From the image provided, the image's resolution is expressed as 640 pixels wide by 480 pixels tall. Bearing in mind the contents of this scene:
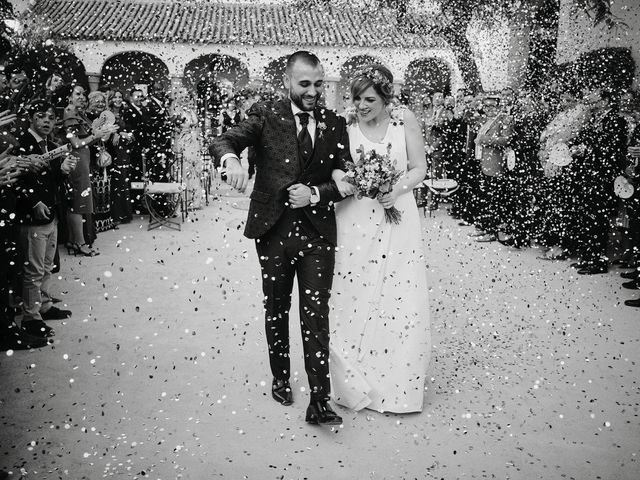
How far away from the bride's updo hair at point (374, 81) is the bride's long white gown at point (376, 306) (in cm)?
29

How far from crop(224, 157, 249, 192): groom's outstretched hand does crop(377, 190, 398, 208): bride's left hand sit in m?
0.85

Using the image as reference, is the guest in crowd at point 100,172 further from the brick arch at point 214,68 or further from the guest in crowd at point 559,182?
the brick arch at point 214,68

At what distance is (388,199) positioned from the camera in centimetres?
337

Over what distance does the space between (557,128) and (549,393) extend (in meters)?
5.03

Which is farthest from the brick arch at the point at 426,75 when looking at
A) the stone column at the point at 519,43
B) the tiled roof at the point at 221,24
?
the stone column at the point at 519,43

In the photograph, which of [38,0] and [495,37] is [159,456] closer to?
[495,37]

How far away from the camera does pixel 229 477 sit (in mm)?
2781

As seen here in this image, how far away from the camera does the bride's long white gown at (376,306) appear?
3.53 metres

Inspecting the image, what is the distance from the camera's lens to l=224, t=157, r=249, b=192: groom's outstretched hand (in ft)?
9.39

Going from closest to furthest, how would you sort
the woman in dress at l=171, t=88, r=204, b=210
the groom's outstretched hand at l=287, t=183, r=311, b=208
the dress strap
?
the groom's outstretched hand at l=287, t=183, r=311, b=208 → the dress strap → the woman in dress at l=171, t=88, r=204, b=210

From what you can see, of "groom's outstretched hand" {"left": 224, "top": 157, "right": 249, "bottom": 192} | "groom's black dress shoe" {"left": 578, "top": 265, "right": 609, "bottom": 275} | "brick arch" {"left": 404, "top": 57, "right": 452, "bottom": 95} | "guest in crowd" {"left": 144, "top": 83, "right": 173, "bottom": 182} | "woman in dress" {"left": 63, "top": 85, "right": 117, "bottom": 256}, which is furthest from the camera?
"brick arch" {"left": 404, "top": 57, "right": 452, "bottom": 95}

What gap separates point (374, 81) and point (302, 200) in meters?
0.86

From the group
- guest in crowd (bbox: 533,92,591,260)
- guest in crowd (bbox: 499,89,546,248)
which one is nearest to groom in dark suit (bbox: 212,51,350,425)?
guest in crowd (bbox: 533,92,591,260)

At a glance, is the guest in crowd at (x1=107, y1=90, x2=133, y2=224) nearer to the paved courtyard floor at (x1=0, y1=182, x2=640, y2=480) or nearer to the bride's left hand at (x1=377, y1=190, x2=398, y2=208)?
the paved courtyard floor at (x1=0, y1=182, x2=640, y2=480)
